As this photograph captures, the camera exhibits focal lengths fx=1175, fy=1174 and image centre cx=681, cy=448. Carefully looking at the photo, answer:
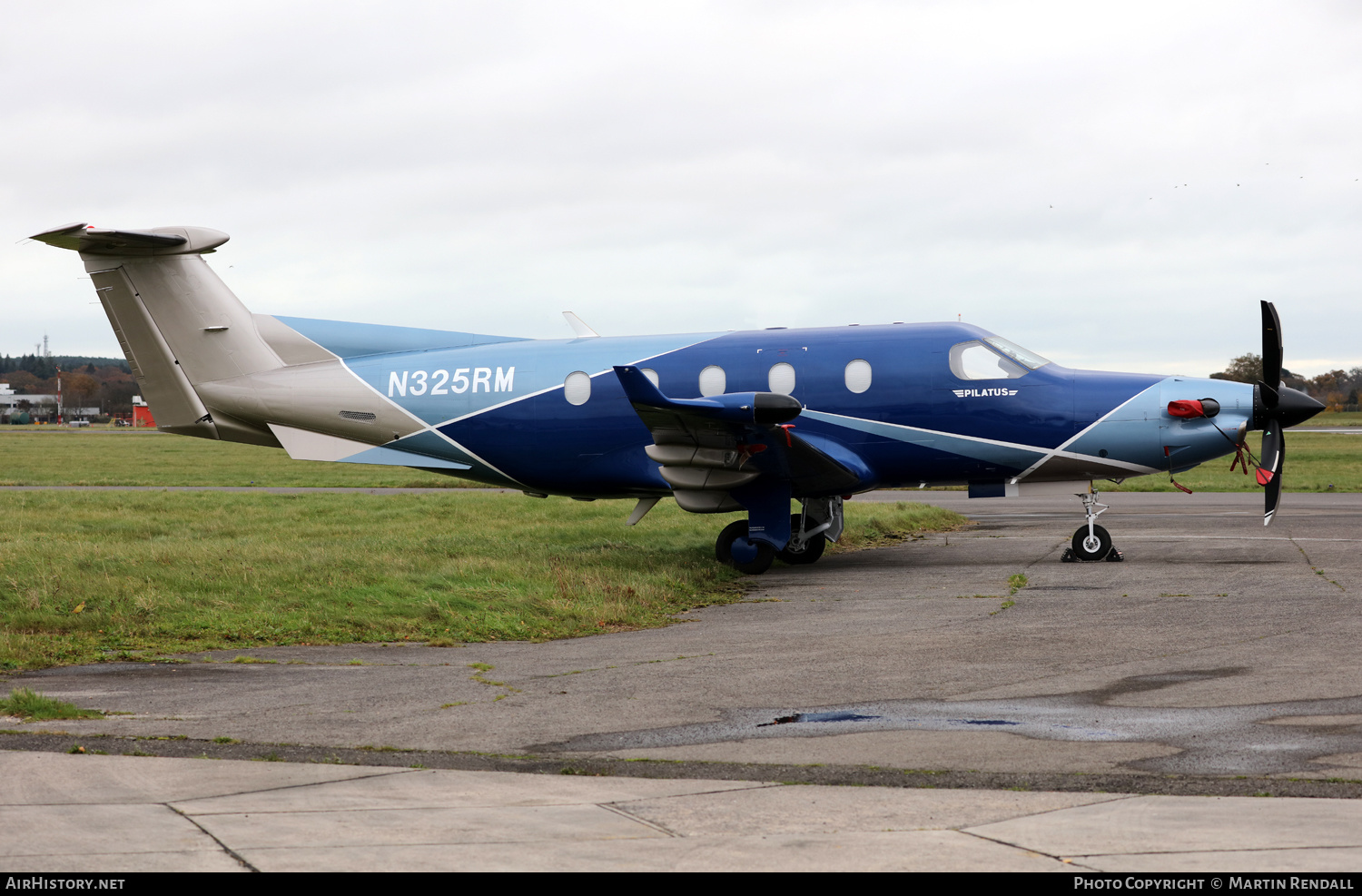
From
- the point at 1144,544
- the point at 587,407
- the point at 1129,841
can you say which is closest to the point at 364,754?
the point at 1129,841

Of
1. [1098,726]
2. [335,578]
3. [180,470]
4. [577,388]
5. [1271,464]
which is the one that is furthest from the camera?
[180,470]

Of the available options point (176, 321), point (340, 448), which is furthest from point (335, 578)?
point (176, 321)

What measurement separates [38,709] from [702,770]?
4.58 meters

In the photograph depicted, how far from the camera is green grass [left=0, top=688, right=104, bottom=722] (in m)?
7.65

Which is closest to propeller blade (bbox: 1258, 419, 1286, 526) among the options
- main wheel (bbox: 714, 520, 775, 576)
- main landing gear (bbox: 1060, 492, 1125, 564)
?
main landing gear (bbox: 1060, 492, 1125, 564)

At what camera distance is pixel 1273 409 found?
15.9m

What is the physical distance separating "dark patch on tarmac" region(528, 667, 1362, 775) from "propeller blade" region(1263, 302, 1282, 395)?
32.0ft

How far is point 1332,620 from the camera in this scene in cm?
1092

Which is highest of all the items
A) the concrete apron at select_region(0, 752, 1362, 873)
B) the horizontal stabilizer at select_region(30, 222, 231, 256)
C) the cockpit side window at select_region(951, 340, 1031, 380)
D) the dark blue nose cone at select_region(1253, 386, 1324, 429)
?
the horizontal stabilizer at select_region(30, 222, 231, 256)

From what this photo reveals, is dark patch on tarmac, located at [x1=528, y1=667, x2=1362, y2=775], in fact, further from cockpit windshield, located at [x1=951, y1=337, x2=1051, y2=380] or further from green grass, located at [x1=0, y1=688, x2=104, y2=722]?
cockpit windshield, located at [x1=951, y1=337, x2=1051, y2=380]

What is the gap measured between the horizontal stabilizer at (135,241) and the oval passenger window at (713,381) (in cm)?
738

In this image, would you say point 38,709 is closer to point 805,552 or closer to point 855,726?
point 855,726

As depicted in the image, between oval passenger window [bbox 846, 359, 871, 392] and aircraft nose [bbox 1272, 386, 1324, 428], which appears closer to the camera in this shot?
aircraft nose [bbox 1272, 386, 1324, 428]

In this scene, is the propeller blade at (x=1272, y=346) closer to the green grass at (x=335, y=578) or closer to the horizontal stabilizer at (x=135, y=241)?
the green grass at (x=335, y=578)
